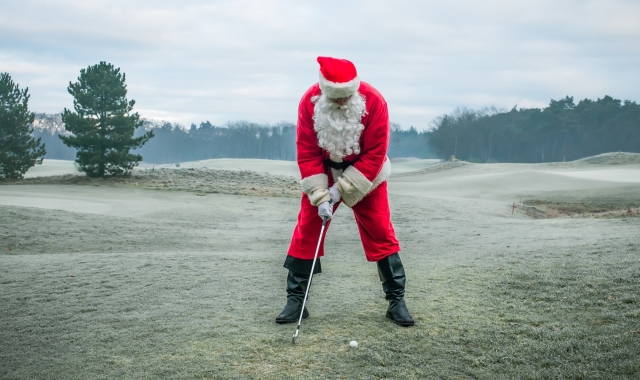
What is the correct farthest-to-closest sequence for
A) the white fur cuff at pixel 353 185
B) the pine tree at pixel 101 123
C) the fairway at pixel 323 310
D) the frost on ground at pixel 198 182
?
the pine tree at pixel 101 123
the frost on ground at pixel 198 182
the white fur cuff at pixel 353 185
the fairway at pixel 323 310

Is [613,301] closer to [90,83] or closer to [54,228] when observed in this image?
[54,228]

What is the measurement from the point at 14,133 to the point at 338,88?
93.3 feet

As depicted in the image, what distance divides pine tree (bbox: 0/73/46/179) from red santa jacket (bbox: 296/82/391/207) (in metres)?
26.7

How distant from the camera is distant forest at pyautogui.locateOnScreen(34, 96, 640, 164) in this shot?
59406 mm

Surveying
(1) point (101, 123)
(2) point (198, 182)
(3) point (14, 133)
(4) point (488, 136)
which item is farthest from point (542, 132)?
(3) point (14, 133)

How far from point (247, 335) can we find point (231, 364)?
0.54 m

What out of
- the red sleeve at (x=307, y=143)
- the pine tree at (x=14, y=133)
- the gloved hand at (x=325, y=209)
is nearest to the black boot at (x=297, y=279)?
the gloved hand at (x=325, y=209)

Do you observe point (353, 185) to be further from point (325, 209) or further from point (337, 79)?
point (337, 79)

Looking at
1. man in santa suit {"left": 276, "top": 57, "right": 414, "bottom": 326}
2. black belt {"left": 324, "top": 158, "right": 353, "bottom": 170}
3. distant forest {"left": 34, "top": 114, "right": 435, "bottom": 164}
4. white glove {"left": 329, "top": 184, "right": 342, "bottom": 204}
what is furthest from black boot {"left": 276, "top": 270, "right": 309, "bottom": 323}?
distant forest {"left": 34, "top": 114, "right": 435, "bottom": 164}

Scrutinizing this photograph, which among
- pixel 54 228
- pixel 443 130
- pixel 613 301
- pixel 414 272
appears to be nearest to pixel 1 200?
pixel 54 228

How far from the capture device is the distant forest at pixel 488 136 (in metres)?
59.4

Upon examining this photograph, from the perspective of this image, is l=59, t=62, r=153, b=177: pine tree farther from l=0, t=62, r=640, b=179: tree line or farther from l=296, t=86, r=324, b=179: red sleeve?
l=296, t=86, r=324, b=179: red sleeve

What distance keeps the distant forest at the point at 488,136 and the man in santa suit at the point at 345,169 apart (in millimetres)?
60639

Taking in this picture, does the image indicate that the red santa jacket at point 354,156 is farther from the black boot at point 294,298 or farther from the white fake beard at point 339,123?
the black boot at point 294,298
